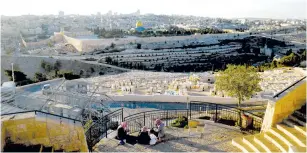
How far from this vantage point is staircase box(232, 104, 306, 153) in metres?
6.62

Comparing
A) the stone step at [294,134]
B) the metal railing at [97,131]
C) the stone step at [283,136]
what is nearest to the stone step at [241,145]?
the stone step at [283,136]

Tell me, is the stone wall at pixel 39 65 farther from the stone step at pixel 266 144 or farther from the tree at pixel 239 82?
the stone step at pixel 266 144

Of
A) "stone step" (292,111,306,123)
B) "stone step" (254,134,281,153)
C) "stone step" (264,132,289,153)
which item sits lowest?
"stone step" (254,134,281,153)

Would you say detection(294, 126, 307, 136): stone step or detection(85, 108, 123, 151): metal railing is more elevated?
detection(294, 126, 307, 136): stone step

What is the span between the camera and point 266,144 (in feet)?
A: 22.7

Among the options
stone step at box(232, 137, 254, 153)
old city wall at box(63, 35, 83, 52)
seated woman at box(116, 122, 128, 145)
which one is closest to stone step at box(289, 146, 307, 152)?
stone step at box(232, 137, 254, 153)

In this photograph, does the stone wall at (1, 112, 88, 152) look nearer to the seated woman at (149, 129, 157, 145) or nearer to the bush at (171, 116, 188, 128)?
the seated woman at (149, 129, 157, 145)

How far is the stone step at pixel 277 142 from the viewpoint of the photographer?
6.54 meters

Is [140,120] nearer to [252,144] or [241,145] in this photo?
[241,145]

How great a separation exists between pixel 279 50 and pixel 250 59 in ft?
44.1

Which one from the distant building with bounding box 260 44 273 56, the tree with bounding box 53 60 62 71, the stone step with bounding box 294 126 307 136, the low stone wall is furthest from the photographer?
the distant building with bounding box 260 44 273 56

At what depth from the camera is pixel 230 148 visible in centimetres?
745

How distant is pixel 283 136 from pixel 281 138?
70mm

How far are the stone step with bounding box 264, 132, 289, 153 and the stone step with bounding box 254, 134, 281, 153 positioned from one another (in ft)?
0.16
